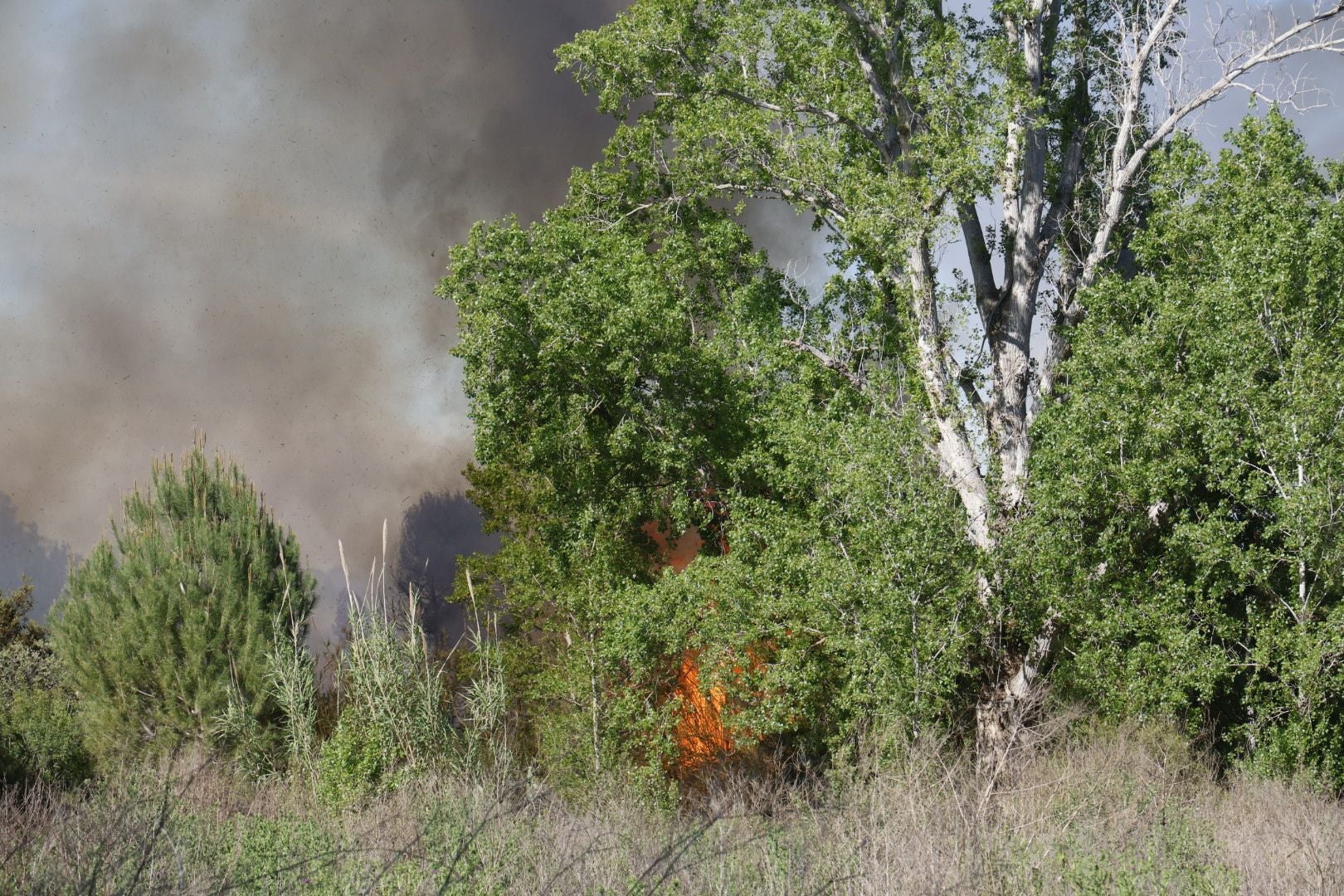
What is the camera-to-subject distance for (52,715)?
16641 mm

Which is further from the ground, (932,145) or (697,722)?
(932,145)

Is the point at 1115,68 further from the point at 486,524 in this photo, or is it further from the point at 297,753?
the point at 297,753

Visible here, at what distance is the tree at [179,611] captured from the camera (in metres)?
16.5

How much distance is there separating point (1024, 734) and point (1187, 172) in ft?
24.1

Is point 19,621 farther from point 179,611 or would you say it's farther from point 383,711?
Answer: point 383,711

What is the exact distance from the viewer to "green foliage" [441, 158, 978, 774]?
42.9 ft

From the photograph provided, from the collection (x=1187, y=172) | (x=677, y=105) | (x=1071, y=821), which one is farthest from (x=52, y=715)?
(x=1187, y=172)

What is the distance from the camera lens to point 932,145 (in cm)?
1566

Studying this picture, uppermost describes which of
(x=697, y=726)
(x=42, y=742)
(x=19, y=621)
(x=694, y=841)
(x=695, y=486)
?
(x=19, y=621)

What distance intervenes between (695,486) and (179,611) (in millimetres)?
7130

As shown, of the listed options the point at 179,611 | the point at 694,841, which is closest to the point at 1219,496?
the point at 694,841

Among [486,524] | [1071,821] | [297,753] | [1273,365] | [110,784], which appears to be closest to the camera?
[1071,821]

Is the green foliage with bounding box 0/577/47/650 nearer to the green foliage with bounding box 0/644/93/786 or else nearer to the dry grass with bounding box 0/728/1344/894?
the green foliage with bounding box 0/644/93/786

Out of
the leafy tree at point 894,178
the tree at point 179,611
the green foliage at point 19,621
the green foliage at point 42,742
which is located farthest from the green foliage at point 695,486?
the green foliage at point 19,621
